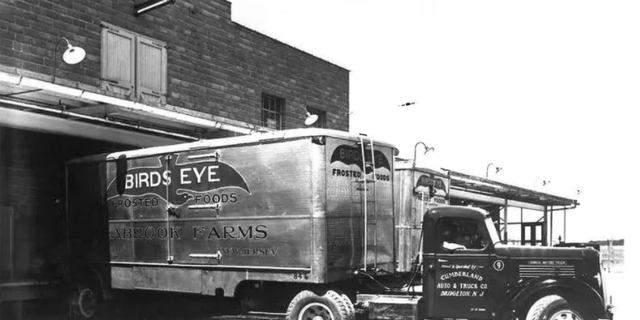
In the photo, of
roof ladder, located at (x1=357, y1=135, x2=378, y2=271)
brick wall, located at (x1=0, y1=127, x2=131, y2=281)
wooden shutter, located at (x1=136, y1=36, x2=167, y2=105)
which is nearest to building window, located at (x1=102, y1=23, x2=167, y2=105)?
wooden shutter, located at (x1=136, y1=36, x2=167, y2=105)

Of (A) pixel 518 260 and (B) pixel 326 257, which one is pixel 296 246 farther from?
(A) pixel 518 260

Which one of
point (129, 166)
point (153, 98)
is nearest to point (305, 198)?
point (129, 166)

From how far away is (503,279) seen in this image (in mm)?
8977

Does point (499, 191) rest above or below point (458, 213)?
below

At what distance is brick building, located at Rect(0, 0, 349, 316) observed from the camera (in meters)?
11.9

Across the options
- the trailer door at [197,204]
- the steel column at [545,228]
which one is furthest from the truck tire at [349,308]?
the steel column at [545,228]

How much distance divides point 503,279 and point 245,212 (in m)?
3.79

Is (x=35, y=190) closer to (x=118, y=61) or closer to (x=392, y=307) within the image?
(x=118, y=61)

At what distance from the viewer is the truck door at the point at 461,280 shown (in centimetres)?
898

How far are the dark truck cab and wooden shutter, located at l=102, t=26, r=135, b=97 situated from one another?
9039 millimetres

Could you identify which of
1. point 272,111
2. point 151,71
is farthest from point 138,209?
point 272,111

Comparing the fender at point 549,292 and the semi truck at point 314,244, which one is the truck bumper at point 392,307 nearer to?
the semi truck at point 314,244

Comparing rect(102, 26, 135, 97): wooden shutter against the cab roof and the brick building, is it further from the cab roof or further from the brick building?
the cab roof

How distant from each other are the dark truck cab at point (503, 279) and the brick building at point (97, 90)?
598cm
